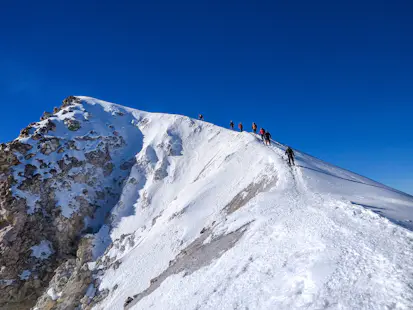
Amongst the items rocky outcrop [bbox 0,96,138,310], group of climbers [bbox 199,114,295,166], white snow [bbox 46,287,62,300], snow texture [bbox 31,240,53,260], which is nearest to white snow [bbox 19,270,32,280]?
rocky outcrop [bbox 0,96,138,310]

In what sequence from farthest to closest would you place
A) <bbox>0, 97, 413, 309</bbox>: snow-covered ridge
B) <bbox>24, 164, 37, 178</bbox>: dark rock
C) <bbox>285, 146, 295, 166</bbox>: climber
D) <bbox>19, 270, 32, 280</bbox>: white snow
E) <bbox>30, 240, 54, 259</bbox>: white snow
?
1. <bbox>24, 164, 37, 178</bbox>: dark rock
2. <bbox>30, 240, 54, 259</bbox>: white snow
3. <bbox>19, 270, 32, 280</bbox>: white snow
4. <bbox>285, 146, 295, 166</bbox>: climber
5. <bbox>0, 97, 413, 309</bbox>: snow-covered ridge

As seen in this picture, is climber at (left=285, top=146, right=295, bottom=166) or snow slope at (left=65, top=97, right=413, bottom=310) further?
climber at (left=285, top=146, right=295, bottom=166)

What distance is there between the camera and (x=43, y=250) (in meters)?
47.0

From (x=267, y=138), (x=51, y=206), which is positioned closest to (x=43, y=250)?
(x=51, y=206)

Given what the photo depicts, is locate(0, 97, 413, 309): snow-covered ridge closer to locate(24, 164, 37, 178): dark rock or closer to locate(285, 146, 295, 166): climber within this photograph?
locate(24, 164, 37, 178): dark rock

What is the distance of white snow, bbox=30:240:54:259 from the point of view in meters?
46.2

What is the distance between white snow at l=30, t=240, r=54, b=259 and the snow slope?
812cm

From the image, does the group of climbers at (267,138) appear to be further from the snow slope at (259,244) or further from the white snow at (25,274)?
the white snow at (25,274)

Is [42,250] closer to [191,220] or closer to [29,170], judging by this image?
[29,170]

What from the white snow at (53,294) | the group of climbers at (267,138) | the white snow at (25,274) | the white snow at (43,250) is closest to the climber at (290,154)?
the group of climbers at (267,138)

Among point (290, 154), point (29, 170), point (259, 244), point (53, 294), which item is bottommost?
point (53, 294)

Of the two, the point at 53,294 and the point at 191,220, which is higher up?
the point at 191,220

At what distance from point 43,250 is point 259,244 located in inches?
1699

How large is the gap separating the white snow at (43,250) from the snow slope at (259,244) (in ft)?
26.6
